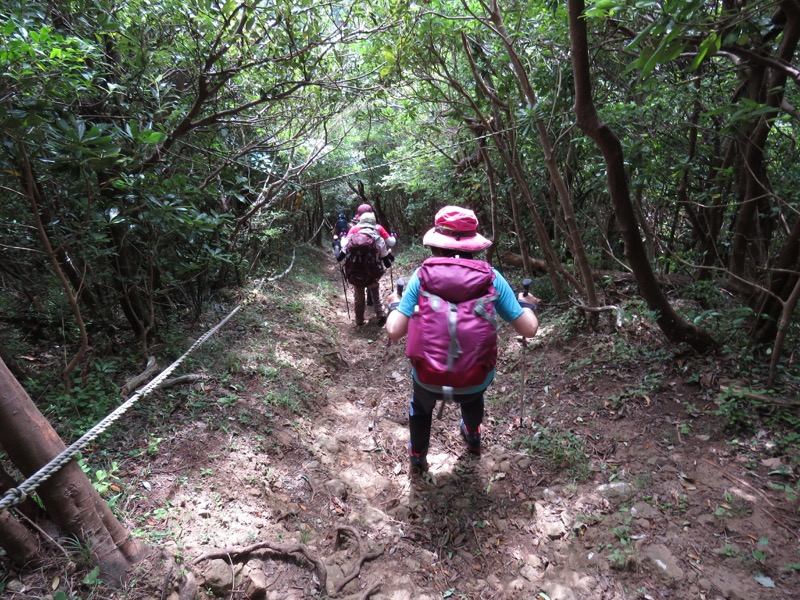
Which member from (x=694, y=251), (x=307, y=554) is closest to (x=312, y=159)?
(x=694, y=251)

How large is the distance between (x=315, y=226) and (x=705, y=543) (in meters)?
16.0

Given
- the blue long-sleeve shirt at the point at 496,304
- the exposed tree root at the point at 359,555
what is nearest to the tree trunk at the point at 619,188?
the blue long-sleeve shirt at the point at 496,304

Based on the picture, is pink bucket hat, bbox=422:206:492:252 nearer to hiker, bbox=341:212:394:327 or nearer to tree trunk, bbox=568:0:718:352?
tree trunk, bbox=568:0:718:352

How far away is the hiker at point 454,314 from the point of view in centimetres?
273

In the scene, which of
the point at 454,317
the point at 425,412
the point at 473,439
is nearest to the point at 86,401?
the point at 425,412

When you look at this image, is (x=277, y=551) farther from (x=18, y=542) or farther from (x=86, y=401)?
(x=86, y=401)

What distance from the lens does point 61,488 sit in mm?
1948

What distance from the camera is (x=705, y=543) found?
2.53 metres

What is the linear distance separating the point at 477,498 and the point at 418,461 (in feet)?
1.88

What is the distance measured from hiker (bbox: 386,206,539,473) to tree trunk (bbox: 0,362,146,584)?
6.34 feet

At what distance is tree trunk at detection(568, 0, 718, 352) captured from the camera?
310 centimetres

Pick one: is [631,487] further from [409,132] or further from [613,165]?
[409,132]

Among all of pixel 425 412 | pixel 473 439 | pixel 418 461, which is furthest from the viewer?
pixel 473 439

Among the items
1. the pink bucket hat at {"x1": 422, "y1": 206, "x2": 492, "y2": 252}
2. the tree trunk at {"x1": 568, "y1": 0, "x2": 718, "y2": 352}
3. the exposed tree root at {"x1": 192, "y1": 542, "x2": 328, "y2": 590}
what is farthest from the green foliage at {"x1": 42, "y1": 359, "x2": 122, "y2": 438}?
the tree trunk at {"x1": 568, "y1": 0, "x2": 718, "y2": 352}
